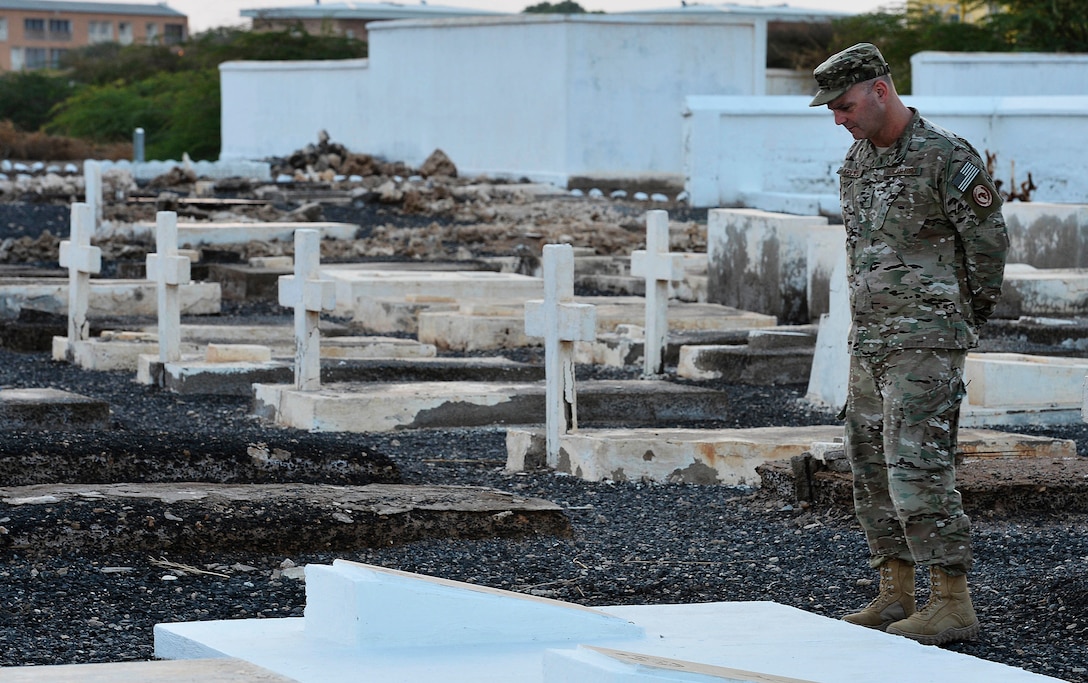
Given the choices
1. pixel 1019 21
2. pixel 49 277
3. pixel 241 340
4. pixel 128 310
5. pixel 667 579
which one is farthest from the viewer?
pixel 1019 21

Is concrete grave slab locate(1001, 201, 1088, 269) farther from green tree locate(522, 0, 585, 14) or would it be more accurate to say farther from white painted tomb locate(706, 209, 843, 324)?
green tree locate(522, 0, 585, 14)

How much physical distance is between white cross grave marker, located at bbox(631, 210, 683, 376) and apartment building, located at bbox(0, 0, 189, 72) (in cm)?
9194

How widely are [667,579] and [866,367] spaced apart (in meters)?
1.18

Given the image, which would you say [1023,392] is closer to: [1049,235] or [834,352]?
[834,352]

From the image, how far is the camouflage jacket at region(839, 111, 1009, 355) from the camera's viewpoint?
4355 mm

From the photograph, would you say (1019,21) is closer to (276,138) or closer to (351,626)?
(276,138)

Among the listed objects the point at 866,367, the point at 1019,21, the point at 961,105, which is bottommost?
the point at 866,367

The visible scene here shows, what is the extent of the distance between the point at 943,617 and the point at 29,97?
60155 millimetres

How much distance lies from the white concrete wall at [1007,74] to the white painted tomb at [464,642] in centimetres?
2143

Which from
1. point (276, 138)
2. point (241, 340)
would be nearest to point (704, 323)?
point (241, 340)

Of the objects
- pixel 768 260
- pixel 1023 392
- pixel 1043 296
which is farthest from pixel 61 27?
pixel 1023 392

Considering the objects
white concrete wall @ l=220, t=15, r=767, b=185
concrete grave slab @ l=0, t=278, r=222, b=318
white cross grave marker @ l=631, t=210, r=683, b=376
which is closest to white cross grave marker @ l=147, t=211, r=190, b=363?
white cross grave marker @ l=631, t=210, r=683, b=376

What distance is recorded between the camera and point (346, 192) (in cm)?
2688

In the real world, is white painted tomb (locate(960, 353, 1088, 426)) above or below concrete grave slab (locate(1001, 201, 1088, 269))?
below
